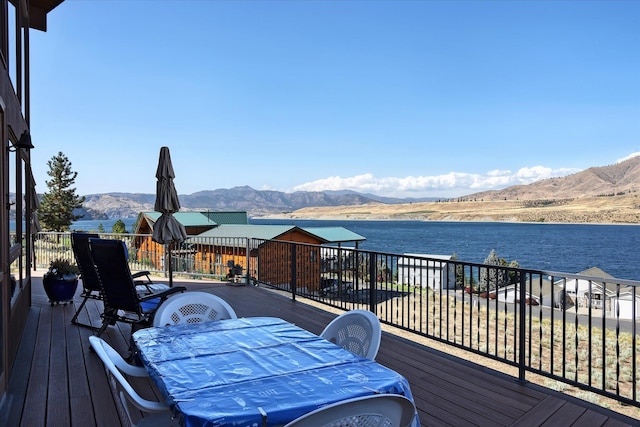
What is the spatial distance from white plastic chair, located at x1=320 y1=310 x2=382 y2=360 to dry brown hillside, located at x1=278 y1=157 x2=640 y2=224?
68.7m

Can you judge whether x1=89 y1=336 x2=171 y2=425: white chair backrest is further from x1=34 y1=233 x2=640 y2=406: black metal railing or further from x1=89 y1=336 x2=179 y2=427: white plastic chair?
x1=34 y1=233 x2=640 y2=406: black metal railing

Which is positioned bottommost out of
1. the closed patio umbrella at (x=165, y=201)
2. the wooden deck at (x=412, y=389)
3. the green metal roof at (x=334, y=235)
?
the green metal roof at (x=334, y=235)

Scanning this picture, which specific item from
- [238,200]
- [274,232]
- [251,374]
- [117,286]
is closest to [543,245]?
Answer: [274,232]

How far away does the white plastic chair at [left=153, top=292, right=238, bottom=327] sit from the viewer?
2447 millimetres

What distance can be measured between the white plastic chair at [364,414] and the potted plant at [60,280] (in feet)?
20.4

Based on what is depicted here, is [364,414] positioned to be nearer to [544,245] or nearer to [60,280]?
[60,280]

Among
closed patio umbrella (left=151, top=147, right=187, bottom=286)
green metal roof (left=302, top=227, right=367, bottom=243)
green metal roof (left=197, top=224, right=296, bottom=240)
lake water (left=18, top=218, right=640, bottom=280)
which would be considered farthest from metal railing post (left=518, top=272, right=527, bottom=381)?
lake water (left=18, top=218, right=640, bottom=280)

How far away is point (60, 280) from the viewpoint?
20.2 feet

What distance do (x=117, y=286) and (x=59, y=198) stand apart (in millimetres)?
39250

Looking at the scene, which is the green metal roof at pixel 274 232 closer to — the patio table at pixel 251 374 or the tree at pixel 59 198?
the patio table at pixel 251 374

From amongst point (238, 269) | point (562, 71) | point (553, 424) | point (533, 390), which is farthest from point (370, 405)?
point (562, 71)

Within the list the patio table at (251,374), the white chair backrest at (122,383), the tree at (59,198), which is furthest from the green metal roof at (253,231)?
the tree at (59,198)

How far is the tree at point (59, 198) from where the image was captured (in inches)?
1455

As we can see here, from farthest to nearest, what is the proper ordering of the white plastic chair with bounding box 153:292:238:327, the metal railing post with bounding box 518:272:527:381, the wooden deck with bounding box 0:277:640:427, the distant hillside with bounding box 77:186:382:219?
the distant hillside with bounding box 77:186:382:219 → the metal railing post with bounding box 518:272:527:381 → the wooden deck with bounding box 0:277:640:427 → the white plastic chair with bounding box 153:292:238:327
